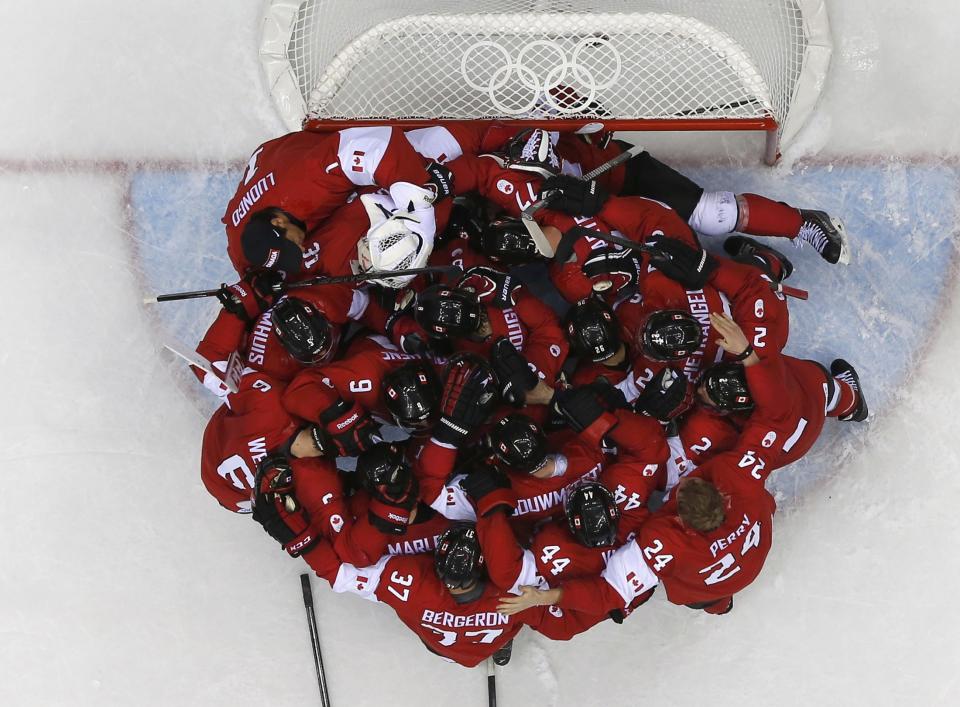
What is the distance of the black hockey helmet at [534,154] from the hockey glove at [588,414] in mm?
925

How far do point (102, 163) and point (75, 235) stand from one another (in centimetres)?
38

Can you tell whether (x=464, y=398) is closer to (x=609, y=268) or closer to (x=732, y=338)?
(x=609, y=268)

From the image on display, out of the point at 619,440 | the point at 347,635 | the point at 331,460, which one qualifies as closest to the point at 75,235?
the point at 331,460

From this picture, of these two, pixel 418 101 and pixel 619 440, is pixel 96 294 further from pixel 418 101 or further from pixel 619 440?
pixel 619 440

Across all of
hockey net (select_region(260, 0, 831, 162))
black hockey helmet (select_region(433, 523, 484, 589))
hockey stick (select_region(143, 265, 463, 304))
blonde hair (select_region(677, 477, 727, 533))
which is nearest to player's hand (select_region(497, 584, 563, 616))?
black hockey helmet (select_region(433, 523, 484, 589))

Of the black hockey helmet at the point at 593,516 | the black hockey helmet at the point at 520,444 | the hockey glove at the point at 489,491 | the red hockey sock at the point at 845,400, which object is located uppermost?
the red hockey sock at the point at 845,400

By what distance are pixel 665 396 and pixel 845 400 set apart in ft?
2.94

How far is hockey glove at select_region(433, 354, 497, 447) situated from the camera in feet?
10.2

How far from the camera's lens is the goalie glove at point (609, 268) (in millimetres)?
3268

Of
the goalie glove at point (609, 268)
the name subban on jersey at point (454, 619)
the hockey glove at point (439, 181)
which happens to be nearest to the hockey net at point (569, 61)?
the hockey glove at point (439, 181)

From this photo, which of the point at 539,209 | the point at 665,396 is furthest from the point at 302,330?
the point at 665,396

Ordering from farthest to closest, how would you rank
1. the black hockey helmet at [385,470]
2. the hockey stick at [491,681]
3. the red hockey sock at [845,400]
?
the hockey stick at [491,681]
the red hockey sock at [845,400]
the black hockey helmet at [385,470]

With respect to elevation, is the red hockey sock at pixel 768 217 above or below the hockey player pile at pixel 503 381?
above

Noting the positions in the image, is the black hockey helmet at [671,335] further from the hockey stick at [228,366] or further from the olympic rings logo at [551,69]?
the hockey stick at [228,366]
